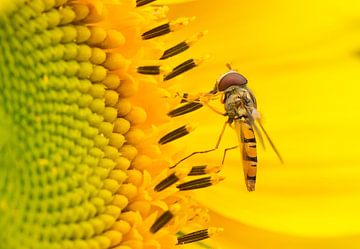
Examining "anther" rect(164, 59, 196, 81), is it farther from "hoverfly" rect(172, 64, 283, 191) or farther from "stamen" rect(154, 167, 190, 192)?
"stamen" rect(154, 167, 190, 192)

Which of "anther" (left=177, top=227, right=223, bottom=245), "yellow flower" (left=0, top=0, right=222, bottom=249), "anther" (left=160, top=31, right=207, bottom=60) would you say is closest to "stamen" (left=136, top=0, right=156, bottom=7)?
"yellow flower" (left=0, top=0, right=222, bottom=249)

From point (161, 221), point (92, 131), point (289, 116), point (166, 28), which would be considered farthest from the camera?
point (289, 116)

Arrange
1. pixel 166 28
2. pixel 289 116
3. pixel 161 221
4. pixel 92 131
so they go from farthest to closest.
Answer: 1. pixel 289 116
2. pixel 166 28
3. pixel 161 221
4. pixel 92 131

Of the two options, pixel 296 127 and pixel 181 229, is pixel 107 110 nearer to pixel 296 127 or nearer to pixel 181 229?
pixel 181 229

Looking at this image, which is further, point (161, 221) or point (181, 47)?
point (181, 47)

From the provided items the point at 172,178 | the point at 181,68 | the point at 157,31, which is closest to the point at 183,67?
the point at 181,68

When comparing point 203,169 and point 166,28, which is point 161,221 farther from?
point 166,28

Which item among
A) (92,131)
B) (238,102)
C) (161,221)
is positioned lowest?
(161,221)

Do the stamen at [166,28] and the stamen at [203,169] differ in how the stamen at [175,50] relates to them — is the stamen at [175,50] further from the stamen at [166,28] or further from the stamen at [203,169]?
the stamen at [203,169]
